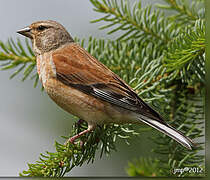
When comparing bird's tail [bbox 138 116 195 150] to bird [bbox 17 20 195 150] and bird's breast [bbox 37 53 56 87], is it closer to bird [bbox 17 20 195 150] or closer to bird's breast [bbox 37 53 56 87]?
bird [bbox 17 20 195 150]

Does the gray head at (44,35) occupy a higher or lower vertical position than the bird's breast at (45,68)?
higher

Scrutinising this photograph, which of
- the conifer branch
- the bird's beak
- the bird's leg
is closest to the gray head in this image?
the bird's beak

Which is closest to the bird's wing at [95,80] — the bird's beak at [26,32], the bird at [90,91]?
the bird at [90,91]

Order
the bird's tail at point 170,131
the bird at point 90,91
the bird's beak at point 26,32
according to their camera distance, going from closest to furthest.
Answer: the bird's tail at point 170,131
the bird at point 90,91
the bird's beak at point 26,32

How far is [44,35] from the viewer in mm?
1315

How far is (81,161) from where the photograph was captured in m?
1.07

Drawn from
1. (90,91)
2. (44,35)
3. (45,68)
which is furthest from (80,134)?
(44,35)

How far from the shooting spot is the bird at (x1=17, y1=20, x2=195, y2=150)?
43.5 inches

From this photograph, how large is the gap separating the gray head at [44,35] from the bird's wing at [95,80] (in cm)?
6

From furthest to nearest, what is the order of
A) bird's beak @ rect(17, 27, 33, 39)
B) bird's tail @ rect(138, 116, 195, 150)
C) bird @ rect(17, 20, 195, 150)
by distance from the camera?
bird's beak @ rect(17, 27, 33, 39) < bird @ rect(17, 20, 195, 150) < bird's tail @ rect(138, 116, 195, 150)

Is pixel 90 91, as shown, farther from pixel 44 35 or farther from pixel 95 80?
pixel 44 35

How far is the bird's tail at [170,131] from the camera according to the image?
0.99 metres

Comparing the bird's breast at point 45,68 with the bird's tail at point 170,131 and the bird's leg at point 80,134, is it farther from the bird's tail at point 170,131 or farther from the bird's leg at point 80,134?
the bird's tail at point 170,131

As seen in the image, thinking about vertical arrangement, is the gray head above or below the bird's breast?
above
